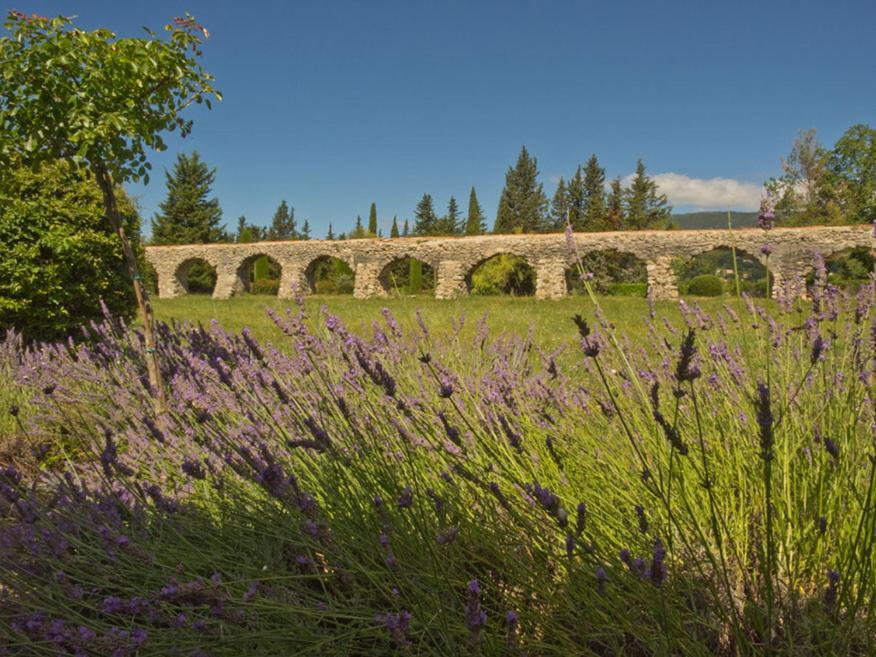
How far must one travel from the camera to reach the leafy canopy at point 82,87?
10.2 feet

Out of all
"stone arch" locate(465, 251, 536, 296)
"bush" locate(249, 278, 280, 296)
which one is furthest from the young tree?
"bush" locate(249, 278, 280, 296)

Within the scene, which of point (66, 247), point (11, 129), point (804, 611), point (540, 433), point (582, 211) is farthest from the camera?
point (582, 211)

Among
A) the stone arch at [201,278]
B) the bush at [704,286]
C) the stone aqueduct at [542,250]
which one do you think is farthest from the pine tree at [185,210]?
the bush at [704,286]

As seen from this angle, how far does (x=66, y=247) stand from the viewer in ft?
18.2

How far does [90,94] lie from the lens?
3232 mm

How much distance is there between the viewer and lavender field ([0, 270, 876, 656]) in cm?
113

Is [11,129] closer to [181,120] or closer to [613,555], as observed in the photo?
[181,120]

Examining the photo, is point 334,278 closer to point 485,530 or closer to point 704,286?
point 704,286

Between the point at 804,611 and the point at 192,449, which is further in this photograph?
the point at 192,449

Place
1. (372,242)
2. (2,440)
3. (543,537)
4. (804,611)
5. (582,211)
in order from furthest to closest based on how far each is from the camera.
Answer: (582,211) < (372,242) < (2,440) < (543,537) < (804,611)

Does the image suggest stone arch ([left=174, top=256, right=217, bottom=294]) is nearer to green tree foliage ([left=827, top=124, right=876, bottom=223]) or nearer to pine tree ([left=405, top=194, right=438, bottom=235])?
pine tree ([left=405, top=194, right=438, bottom=235])

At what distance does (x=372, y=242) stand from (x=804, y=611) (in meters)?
21.1

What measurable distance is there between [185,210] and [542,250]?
2365 cm

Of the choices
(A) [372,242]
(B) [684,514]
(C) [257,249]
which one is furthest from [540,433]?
(C) [257,249]
